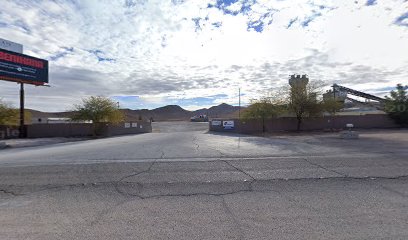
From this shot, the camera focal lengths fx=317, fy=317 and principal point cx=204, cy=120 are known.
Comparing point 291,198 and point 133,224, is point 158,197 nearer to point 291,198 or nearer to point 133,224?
point 133,224

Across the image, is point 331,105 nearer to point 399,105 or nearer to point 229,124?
point 399,105

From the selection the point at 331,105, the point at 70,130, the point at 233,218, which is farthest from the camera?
the point at 70,130

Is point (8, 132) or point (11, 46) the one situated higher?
point (11, 46)

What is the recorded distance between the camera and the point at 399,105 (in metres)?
39.5

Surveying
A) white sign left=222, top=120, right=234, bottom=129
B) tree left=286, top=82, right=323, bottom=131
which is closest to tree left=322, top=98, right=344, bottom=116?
tree left=286, top=82, right=323, bottom=131

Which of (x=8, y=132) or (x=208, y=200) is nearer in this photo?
(x=208, y=200)

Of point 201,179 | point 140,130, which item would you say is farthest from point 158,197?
point 140,130

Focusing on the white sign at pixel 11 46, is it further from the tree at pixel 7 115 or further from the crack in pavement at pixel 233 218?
the crack in pavement at pixel 233 218

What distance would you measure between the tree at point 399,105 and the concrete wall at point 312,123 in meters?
0.81

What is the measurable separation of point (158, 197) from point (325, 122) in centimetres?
3601

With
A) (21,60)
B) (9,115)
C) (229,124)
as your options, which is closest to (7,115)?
(9,115)

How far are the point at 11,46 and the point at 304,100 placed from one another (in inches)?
1292

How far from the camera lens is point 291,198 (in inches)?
268

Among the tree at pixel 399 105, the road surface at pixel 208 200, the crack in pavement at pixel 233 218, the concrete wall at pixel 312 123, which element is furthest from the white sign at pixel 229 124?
the crack in pavement at pixel 233 218
